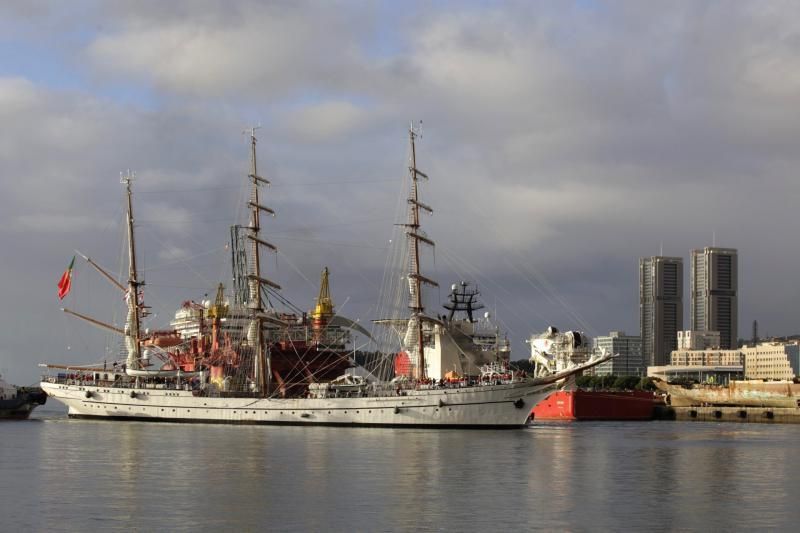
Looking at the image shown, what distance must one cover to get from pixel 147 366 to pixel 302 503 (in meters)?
63.9

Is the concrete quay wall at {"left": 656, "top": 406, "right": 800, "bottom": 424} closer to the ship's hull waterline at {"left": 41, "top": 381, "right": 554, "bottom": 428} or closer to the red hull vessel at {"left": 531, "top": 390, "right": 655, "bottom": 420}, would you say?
the red hull vessel at {"left": 531, "top": 390, "right": 655, "bottom": 420}

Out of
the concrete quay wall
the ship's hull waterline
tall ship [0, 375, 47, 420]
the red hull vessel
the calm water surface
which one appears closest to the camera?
the calm water surface

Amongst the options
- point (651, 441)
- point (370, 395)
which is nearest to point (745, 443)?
point (651, 441)

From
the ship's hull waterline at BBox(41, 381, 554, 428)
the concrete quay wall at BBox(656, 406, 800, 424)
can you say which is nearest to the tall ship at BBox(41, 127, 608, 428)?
the ship's hull waterline at BBox(41, 381, 554, 428)

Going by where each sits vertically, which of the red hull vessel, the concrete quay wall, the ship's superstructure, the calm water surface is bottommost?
the concrete quay wall

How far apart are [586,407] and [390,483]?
72.6m

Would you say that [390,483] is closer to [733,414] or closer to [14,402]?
[14,402]

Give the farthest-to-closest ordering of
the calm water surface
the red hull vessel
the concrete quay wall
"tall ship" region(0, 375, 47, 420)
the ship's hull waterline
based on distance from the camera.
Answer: the concrete quay wall, the red hull vessel, "tall ship" region(0, 375, 47, 420), the ship's hull waterline, the calm water surface

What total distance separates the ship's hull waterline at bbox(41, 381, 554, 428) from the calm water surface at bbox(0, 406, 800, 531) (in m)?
6.59

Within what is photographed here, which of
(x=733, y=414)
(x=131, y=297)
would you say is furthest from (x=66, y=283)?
(x=733, y=414)

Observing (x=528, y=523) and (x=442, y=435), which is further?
(x=442, y=435)

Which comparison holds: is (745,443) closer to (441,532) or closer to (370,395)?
(370,395)

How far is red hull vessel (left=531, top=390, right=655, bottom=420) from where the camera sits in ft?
375

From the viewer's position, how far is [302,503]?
3953 centimetres
